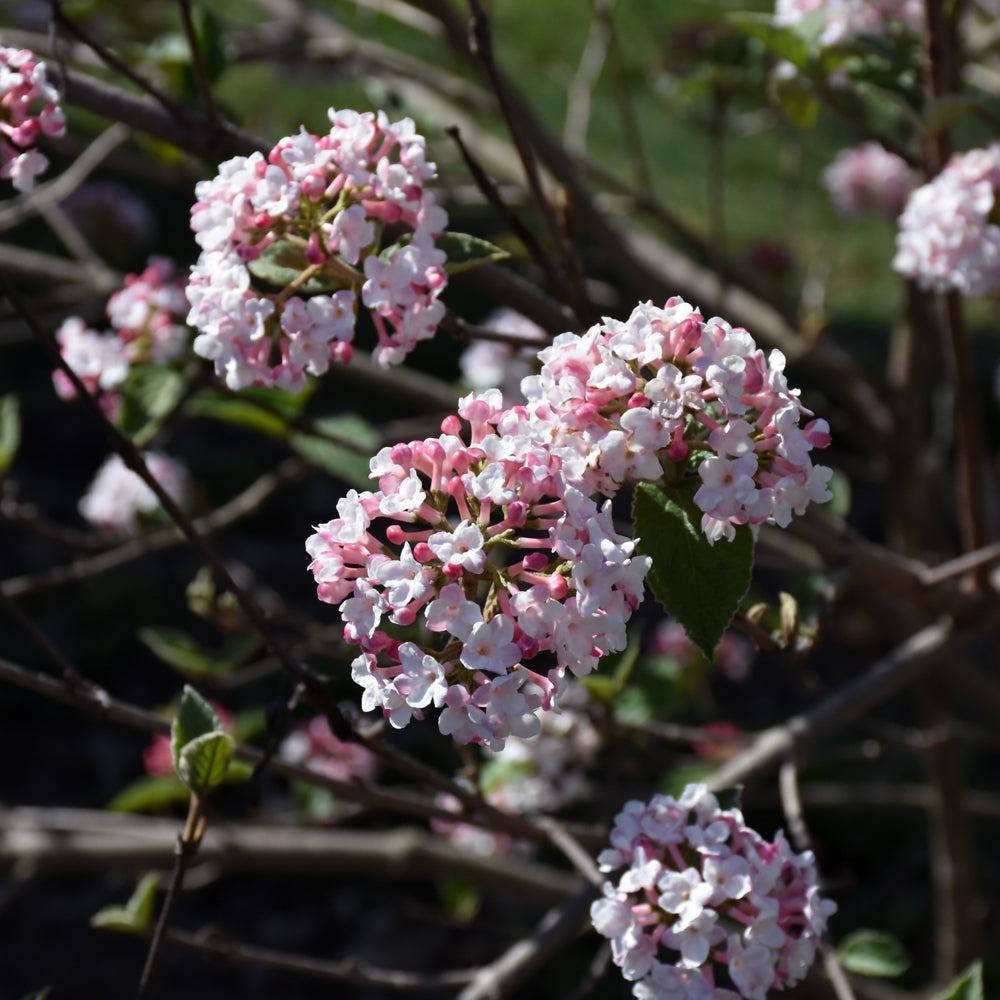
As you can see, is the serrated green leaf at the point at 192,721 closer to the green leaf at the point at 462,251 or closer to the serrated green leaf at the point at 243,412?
the green leaf at the point at 462,251

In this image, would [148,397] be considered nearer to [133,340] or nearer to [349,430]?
[133,340]

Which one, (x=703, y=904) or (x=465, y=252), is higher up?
(x=465, y=252)

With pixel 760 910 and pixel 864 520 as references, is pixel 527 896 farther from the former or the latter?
pixel 864 520

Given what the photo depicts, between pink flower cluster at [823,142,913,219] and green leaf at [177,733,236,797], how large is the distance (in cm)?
282

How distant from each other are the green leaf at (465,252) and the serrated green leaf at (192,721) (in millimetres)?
490

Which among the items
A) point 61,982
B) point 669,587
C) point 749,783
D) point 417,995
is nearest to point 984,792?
point 417,995

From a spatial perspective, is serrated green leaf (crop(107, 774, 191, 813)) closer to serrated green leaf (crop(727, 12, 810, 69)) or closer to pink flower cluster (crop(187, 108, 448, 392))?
pink flower cluster (crop(187, 108, 448, 392))

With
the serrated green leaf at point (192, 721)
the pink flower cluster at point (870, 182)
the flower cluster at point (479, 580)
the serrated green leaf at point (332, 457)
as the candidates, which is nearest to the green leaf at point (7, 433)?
the serrated green leaf at point (332, 457)

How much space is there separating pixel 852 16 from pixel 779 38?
272mm

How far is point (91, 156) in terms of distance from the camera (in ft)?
6.41

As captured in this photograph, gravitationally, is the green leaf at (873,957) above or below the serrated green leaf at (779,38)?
below

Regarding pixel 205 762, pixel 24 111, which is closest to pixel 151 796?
pixel 205 762

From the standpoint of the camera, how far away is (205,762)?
111 cm

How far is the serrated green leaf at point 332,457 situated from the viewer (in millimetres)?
1753
